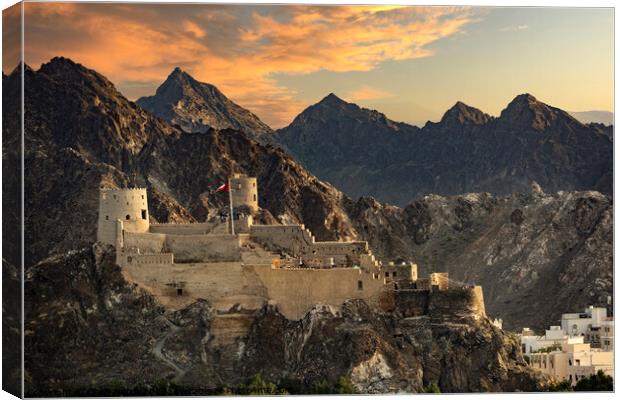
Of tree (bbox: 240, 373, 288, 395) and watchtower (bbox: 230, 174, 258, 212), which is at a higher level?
watchtower (bbox: 230, 174, 258, 212)

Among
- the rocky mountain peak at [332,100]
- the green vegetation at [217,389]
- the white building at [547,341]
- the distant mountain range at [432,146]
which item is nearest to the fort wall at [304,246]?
the green vegetation at [217,389]

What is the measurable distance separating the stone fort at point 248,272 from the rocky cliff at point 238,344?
2.12 ft

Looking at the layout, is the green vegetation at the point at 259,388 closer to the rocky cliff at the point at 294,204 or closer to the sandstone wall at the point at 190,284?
the sandstone wall at the point at 190,284

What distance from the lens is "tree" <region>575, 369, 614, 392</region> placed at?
10238 centimetres

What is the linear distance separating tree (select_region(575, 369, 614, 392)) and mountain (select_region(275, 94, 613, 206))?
5804 centimetres

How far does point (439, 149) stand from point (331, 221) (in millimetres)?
33975

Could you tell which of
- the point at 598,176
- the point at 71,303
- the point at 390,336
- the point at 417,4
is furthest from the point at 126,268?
the point at 598,176

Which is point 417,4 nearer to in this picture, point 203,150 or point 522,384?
point 522,384

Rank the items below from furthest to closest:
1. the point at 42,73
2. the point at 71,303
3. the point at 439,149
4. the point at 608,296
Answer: the point at 439,149 → the point at 42,73 → the point at 608,296 → the point at 71,303

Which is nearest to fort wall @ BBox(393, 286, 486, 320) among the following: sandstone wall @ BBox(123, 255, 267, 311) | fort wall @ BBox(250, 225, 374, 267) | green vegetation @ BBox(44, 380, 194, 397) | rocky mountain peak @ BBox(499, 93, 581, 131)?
fort wall @ BBox(250, 225, 374, 267)

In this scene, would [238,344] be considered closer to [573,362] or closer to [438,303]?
[438,303]

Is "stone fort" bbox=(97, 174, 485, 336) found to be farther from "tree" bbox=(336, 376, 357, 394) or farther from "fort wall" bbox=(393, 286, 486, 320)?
"tree" bbox=(336, 376, 357, 394)

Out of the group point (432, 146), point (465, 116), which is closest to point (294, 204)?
point (465, 116)

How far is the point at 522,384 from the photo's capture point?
106938mm
